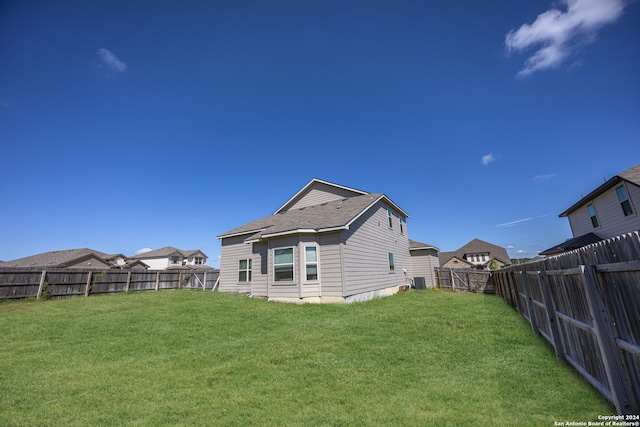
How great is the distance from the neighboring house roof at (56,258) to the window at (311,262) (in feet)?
117

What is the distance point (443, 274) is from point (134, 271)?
24613mm

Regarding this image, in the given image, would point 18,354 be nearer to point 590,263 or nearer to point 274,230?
point 274,230

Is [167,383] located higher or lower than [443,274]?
lower

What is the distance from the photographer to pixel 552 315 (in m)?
5.31

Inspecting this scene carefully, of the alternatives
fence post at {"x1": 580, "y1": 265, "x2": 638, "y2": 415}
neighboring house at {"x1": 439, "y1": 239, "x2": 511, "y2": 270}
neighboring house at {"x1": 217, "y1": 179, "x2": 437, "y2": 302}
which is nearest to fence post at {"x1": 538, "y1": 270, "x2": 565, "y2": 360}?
fence post at {"x1": 580, "y1": 265, "x2": 638, "y2": 415}

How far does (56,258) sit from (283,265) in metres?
38.5

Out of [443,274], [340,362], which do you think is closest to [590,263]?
[340,362]

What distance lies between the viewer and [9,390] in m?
4.83

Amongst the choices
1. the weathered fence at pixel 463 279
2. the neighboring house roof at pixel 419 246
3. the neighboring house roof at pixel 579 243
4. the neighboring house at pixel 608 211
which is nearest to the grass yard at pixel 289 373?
the weathered fence at pixel 463 279

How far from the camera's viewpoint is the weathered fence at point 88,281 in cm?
1404

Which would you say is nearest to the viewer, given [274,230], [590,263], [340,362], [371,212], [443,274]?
[590,263]

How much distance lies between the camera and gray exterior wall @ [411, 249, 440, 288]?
24359 mm

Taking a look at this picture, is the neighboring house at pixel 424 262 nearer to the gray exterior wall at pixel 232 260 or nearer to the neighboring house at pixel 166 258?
the gray exterior wall at pixel 232 260

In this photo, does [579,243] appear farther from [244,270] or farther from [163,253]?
[163,253]
